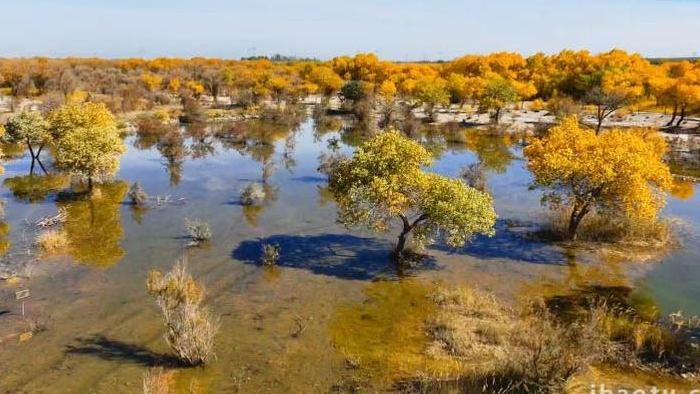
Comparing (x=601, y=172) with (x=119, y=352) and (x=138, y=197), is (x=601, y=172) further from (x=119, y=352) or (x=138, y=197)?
(x=138, y=197)

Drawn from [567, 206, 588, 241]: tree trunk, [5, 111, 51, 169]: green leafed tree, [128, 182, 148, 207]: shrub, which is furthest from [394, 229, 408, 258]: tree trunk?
[5, 111, 51, 169]: green leafed tree

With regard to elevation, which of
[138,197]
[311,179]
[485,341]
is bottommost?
[485,341]

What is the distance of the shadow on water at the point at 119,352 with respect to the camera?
17.8 meters

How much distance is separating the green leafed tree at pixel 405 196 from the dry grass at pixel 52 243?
14.9 m

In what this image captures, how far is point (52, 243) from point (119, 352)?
11700 mm

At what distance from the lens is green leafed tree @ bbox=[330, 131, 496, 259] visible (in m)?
24.0

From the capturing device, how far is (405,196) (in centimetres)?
2508

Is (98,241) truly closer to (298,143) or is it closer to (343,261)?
(343,261)

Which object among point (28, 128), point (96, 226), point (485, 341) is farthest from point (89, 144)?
point (485, 341)

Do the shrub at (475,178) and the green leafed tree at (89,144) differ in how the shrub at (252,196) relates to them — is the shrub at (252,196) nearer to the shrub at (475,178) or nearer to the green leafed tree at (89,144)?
the green leafed tree at (89,144)

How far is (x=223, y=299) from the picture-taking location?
895 inches

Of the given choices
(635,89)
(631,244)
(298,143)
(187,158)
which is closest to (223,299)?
(631,244)

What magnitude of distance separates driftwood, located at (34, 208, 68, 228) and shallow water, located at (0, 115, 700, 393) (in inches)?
22.6

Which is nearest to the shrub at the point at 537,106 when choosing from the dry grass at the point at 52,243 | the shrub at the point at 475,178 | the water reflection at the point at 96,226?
the shrub at the point at 475,178
